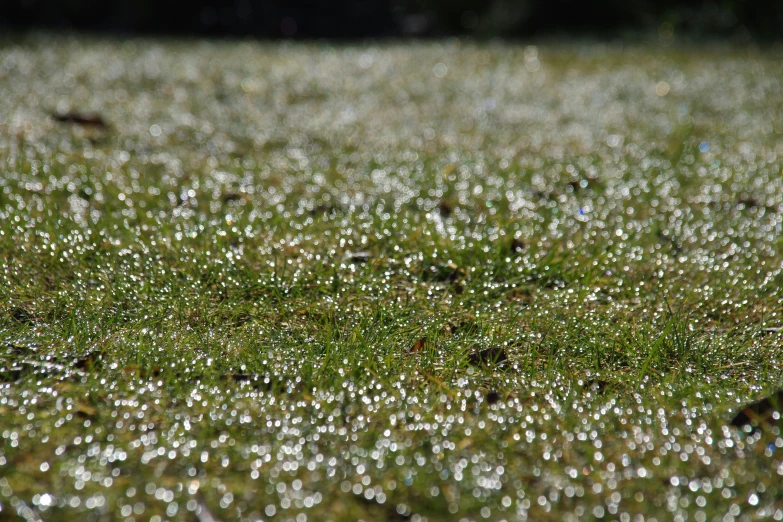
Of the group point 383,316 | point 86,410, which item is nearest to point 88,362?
point 86,410

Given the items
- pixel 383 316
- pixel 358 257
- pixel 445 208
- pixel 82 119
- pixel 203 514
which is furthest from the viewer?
pixel 82 119

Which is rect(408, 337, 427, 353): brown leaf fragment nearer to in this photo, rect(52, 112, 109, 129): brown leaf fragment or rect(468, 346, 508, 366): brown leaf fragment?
rect(468, 346, 508, 366): brown leaf fragment

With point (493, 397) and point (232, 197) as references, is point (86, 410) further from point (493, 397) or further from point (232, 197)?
point (232, 197)

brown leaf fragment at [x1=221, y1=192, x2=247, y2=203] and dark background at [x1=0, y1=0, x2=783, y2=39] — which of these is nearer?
brown leaf fragment at [x1=221, y1=192, x2=247, y2=203]

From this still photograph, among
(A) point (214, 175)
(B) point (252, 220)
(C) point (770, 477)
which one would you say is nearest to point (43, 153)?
(A) point (214, 175)

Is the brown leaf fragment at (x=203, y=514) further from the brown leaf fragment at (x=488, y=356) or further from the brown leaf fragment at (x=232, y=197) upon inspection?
the brown leaf fragment at (x=232, y=197)

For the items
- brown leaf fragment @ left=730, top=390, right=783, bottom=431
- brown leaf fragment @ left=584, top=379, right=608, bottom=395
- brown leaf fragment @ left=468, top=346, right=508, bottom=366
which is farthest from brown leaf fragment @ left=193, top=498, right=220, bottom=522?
brown leaf fragment @ left=730, top=390, right=783, bottom=431

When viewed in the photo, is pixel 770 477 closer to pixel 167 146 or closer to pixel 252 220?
pixel 252 220
